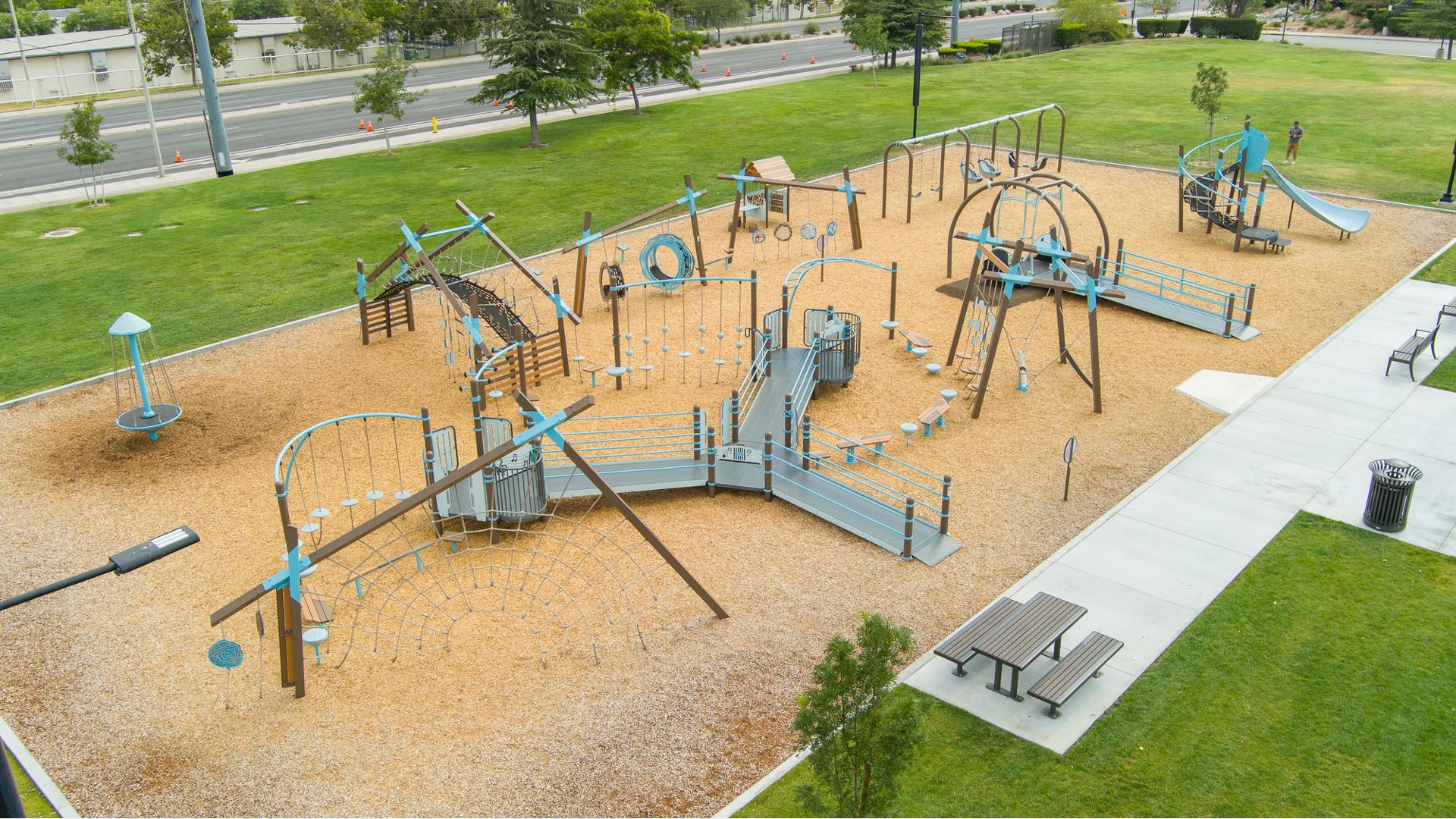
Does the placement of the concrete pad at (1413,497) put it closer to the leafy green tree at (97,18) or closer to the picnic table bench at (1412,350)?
the picnic table bench at (1412,350)

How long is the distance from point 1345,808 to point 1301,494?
23.0 ft

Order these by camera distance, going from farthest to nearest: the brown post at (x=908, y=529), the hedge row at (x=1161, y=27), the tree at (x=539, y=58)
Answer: the hedge row at (x=1161, y=27), the tree at (x=539, y=58), the brown post at (x=908, y=529)

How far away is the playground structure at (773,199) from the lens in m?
28.1

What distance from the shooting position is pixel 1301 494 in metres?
16.7

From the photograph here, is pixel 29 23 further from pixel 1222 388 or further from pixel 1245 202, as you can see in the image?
pixel 1222 388

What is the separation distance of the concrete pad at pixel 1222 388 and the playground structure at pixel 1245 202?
27.1 feet

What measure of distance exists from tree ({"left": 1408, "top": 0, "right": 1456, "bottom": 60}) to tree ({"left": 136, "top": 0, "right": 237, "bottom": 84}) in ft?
205

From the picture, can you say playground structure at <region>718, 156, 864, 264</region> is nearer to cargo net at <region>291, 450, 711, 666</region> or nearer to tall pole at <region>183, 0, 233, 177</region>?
cargo net at <region>291, 450, 711, 666</region>

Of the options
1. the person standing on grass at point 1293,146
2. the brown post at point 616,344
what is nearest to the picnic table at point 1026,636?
the brown post at point 616,344

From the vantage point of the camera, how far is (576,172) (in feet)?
123

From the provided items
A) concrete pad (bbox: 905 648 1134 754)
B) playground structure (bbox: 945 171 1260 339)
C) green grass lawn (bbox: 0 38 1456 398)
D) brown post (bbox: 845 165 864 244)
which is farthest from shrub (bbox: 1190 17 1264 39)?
concrete pad (bbox: 905 648 1134 754)

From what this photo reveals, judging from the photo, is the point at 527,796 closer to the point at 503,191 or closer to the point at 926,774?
the point at 926,774

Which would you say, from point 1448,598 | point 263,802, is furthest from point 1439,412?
point 263,802

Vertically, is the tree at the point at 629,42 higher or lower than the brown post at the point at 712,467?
higher
